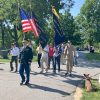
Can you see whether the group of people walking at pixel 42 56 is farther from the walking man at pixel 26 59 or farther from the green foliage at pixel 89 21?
the green foliage at pixel 89 21

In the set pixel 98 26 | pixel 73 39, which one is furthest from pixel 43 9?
pixel 98 26

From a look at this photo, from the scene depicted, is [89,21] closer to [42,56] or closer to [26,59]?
[42,56]

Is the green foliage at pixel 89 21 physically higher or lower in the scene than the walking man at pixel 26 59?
higher

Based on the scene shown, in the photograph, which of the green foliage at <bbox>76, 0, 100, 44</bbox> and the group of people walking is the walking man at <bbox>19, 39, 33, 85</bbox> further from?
the green foliage at <bbox>76, 0, 100, 44</bbox>

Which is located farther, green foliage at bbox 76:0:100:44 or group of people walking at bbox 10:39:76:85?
green foliage at bbox 76:0:100:44

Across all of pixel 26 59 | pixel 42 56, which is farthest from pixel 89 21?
pixel 26 59

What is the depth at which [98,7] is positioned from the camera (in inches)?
3546

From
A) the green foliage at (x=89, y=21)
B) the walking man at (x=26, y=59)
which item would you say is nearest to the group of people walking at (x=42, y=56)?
the walking man at (x=26, y=59)

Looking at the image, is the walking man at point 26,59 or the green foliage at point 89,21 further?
the green foliage at point 89,21

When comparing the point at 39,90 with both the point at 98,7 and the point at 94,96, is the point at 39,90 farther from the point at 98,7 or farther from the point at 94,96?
the point at 98,7

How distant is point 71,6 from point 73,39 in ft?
117

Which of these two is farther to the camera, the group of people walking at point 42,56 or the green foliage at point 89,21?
the green foliage at point 89,21

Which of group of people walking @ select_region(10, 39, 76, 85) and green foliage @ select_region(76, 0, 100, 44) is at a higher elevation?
green foliage @ select_region(76, 0, 100, 44)

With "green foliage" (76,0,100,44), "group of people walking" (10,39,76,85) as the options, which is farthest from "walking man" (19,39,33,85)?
"green foliage" (76,0,100,44)
